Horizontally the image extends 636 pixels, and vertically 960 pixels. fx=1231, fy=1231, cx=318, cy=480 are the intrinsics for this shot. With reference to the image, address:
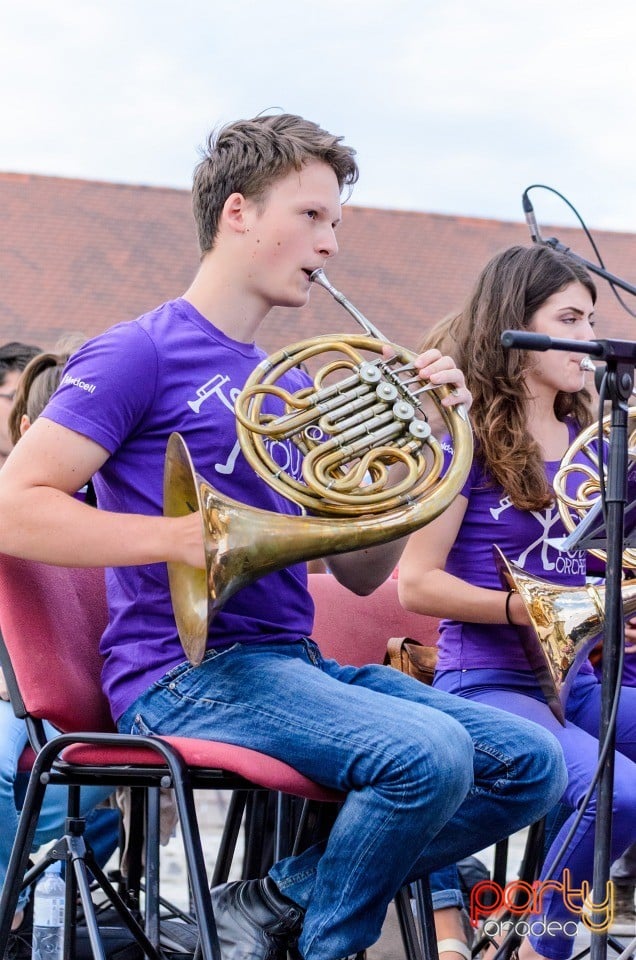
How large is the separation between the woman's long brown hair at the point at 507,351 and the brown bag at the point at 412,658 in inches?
18.8

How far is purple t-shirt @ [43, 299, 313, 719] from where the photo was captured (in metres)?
2.03

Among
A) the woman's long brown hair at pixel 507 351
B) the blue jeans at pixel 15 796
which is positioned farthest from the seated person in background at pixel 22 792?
the woman's long brown hair at pixel 507 351

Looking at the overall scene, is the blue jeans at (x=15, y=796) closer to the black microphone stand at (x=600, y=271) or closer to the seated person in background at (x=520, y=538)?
the seated person in background at (x=520, y=538)

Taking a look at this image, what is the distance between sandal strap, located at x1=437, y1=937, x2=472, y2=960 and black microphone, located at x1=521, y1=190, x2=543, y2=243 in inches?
58.2

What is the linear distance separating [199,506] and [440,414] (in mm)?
551

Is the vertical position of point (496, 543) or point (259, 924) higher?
point (496, 543)

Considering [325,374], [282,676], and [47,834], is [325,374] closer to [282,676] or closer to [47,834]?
[282,676]

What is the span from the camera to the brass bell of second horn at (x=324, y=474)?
188cm

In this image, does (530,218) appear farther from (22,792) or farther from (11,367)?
(11,367)

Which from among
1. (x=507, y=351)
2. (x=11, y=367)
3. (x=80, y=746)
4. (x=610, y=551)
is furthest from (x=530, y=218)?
(x=11, y=367)

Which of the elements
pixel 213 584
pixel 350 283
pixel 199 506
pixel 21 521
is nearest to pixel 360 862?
pixel 213 584

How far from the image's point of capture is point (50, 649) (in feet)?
6.96

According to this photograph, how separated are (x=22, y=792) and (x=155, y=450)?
115 centimetres

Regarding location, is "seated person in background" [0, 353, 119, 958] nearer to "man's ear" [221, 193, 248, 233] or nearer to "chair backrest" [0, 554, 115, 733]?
"chair backrest" [0, 554, 115, 733]
